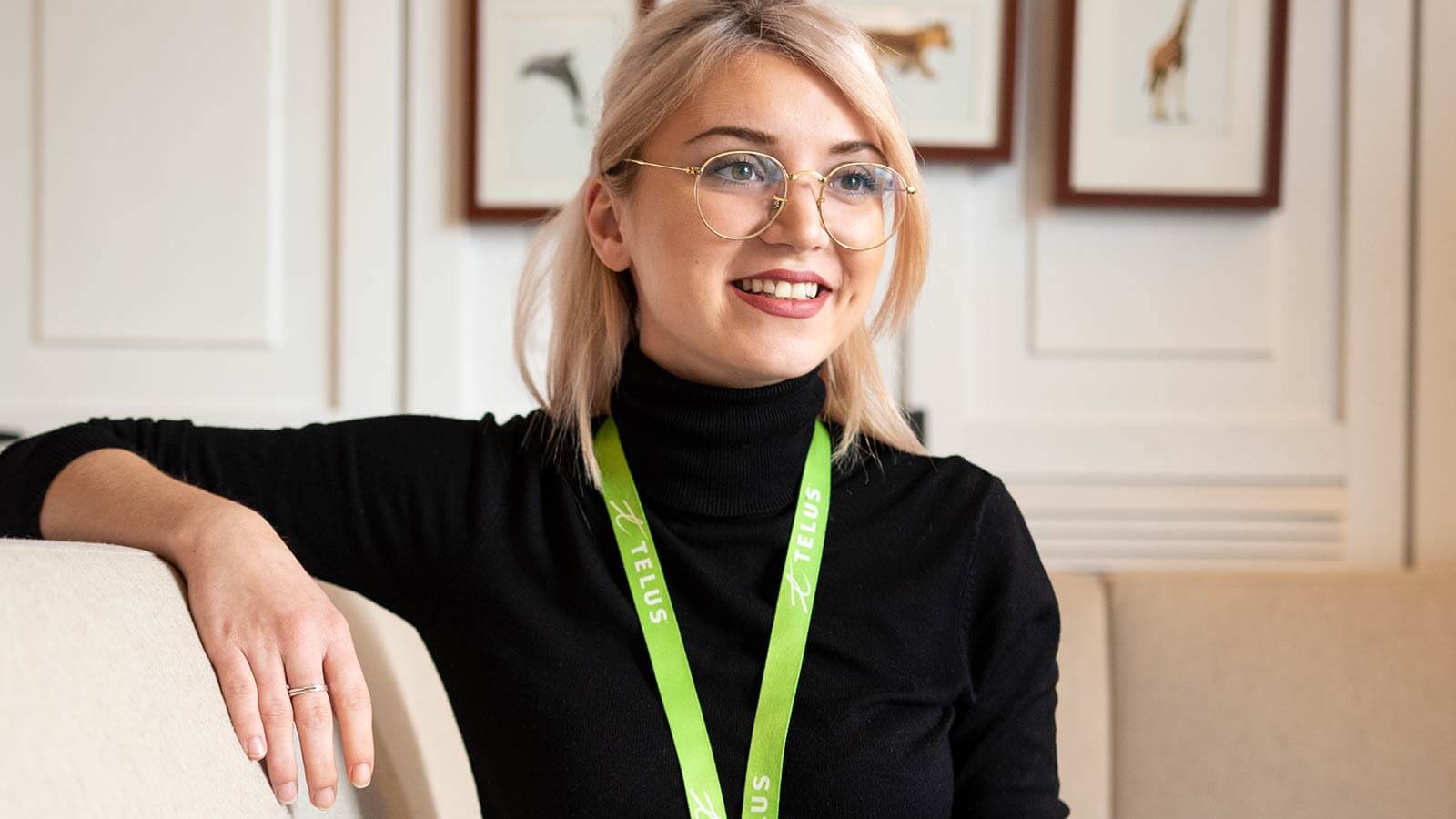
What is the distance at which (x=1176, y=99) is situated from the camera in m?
2.30

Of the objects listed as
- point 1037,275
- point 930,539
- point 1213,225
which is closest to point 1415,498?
point 1213,225

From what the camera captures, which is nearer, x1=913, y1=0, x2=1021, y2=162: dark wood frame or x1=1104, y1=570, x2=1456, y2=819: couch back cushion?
x1=1104, y1=570, x2=1456, y2=819: couch back cushion

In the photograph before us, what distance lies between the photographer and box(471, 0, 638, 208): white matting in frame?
7.61ft

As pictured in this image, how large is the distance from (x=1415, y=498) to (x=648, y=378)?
1.61 metres

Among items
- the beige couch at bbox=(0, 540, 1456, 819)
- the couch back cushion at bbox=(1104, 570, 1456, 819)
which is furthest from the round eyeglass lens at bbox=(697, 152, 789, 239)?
the couch back cushion at bbox=(1104, 570, 1456, 819)

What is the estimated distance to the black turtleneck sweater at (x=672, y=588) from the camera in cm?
123

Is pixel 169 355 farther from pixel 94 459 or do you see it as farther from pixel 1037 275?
pixel 1037 275

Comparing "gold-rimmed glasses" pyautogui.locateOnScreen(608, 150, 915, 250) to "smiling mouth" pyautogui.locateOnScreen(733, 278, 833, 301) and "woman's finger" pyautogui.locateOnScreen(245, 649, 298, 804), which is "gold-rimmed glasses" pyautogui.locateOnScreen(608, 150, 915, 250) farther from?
"woman's finger" pyautogui.locateOnScreen(245, 649, 298, 804)

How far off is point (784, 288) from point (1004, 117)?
1.16m

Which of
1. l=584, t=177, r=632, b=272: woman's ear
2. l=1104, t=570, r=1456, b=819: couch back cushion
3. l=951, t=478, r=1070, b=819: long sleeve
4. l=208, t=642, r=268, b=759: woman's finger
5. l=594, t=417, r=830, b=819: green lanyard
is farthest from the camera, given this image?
l=1104, t=570, r=1456, b=819: couch back cushion

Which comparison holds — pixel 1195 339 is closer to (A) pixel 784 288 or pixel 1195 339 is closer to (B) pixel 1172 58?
(B) pixel 1172 58

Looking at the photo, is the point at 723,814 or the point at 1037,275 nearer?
the point at 723,814

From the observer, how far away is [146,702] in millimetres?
847

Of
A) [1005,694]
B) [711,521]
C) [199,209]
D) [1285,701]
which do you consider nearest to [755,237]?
[711,521]
